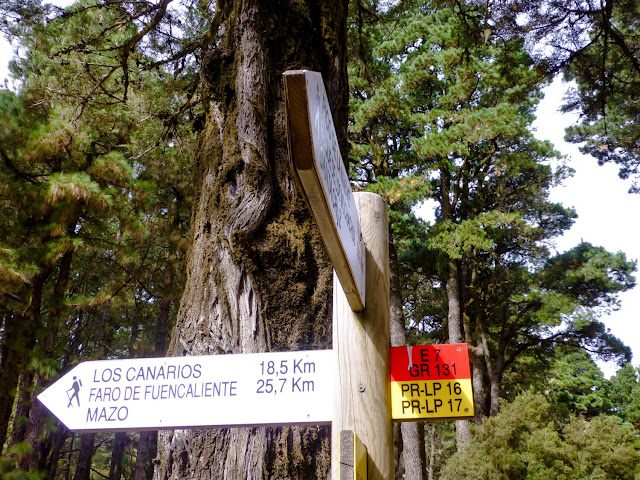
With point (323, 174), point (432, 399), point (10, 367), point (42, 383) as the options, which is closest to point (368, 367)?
point (432, 399)

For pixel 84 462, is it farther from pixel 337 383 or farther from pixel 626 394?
pixel 626 394

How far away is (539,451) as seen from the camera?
406 inches

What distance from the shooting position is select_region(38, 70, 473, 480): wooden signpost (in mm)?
1319

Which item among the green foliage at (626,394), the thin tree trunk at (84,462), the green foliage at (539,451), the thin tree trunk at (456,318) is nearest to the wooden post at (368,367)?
the green foliage at (539,451)

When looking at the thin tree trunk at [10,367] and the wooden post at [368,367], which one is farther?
the thin tree trunk at [10,367]

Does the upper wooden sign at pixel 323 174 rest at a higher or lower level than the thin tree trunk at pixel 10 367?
lower

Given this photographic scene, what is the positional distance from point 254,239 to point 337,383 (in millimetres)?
793

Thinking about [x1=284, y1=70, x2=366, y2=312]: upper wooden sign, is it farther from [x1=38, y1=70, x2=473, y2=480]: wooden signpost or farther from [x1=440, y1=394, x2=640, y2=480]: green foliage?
[x1=440, y1=394, x2=640, y2=480]: green foliage

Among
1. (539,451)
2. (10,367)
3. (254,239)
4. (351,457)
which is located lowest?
(351,457)

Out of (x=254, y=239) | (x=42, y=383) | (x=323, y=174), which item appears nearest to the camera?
(x=323, y=174)

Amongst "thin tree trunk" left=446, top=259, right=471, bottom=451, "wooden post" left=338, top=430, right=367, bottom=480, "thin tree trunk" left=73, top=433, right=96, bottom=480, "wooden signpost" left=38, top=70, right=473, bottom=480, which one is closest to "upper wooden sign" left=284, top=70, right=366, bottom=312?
"wooden signpost" left=38, top=70, right=473, bottom=480

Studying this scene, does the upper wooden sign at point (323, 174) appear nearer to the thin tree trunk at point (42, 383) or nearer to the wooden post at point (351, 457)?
the wooden post at point (351, 457)

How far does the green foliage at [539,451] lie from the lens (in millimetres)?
10195

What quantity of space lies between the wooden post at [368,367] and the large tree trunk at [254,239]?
458 mm
